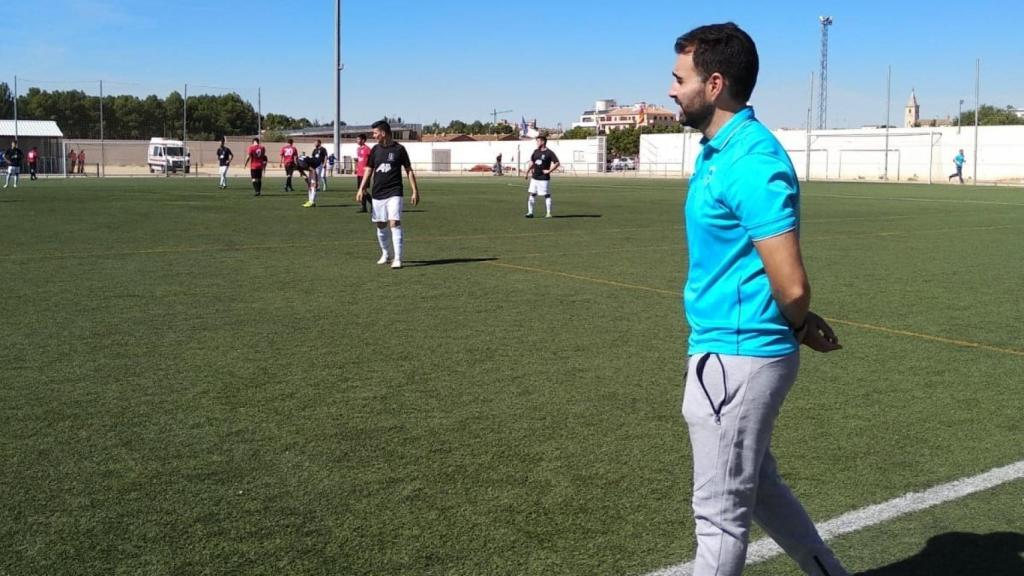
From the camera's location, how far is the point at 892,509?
4445 mm

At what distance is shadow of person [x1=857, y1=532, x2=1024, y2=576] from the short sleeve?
5.96 ft

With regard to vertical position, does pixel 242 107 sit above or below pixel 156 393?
above

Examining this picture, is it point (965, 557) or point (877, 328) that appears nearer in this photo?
point (965, 557)

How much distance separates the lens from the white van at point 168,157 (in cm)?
6266

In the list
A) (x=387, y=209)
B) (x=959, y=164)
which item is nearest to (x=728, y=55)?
(x=387, y=209)

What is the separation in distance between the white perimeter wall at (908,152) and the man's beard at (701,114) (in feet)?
165

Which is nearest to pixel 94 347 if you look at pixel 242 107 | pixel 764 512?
pixel 764 512

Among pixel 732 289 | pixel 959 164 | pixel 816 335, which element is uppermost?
pixel 959 164

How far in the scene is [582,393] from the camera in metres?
6.48

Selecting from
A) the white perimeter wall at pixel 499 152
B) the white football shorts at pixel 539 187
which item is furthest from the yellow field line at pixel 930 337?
the white perimeter wall at pixel 499 152

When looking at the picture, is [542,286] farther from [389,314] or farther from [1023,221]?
[1023,221]

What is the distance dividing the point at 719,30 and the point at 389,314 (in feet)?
22.8

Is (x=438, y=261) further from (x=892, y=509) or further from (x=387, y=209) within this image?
(x=892, y=509)

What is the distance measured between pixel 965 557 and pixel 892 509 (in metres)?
0.52
